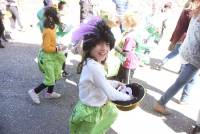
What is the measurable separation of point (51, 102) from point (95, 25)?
2.17 meters

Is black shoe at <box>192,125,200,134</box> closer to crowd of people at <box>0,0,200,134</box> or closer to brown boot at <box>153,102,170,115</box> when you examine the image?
crowd of people at <box>0,0,200,134</box>

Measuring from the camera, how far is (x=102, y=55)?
2885 mm

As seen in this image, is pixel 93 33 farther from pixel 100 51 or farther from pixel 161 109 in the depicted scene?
pixel 161 109

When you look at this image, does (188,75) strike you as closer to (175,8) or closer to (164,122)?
(164,122)

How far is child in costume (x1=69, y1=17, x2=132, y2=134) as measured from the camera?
2803mm

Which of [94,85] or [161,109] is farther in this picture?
[161,109]

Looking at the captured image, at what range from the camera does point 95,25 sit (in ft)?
9.31

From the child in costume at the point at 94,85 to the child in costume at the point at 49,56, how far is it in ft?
5.07

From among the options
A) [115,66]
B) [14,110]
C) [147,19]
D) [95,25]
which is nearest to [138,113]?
[115,66]

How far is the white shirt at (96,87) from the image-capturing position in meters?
2.77

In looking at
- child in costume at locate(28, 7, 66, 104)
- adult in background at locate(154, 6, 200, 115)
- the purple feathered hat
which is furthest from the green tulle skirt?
child in costume at locate(28, 7, 66, 104)

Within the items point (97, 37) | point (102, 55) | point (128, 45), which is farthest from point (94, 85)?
point (128, 45)

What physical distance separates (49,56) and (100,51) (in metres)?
1.79

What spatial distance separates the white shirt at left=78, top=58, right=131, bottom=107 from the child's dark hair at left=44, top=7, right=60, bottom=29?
166cm
